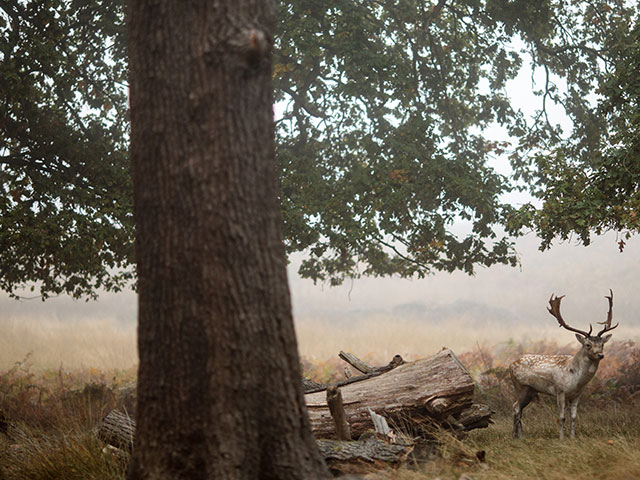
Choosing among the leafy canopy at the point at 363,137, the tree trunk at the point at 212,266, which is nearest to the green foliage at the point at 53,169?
the leafy canopy at the point at 363,137

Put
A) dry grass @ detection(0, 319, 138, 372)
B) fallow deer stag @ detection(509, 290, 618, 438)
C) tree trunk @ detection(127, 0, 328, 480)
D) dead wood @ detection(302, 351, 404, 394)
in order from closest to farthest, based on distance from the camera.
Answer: tree trunk @ detection(127, 0, 328, 480) → fallow deer stag @ detection(509, 290, 618, 438) → dead wood @ detection(302, 351, 404, 394) → dry grass @ detection(0, 319, 138, 372)

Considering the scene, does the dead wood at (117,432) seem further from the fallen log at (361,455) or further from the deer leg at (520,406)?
the deer leg at (520,406)

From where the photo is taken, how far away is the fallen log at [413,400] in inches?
264

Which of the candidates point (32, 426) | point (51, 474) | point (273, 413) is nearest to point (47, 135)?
point (32, 426)

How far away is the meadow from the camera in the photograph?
525cm

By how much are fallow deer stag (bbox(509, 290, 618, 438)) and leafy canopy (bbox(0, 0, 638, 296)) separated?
1535 mm

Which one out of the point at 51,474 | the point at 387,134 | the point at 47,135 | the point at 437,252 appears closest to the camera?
the point at 51,474

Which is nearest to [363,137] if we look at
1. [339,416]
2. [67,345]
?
[339,416]

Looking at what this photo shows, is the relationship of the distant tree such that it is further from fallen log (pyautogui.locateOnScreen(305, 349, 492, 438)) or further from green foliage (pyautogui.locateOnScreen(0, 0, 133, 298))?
green foliage (pyautogui.locateOnScreen(0, 0, 133, 298))

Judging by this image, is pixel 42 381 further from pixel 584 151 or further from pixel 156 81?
pixel 584 151

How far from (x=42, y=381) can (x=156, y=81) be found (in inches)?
513

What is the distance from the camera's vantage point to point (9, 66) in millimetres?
9625

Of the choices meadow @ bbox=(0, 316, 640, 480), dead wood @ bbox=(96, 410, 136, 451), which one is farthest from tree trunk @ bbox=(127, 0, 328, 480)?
dead wood @ bbox=(96, 410, 136, 451)

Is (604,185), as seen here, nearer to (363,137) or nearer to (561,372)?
(561,372)
